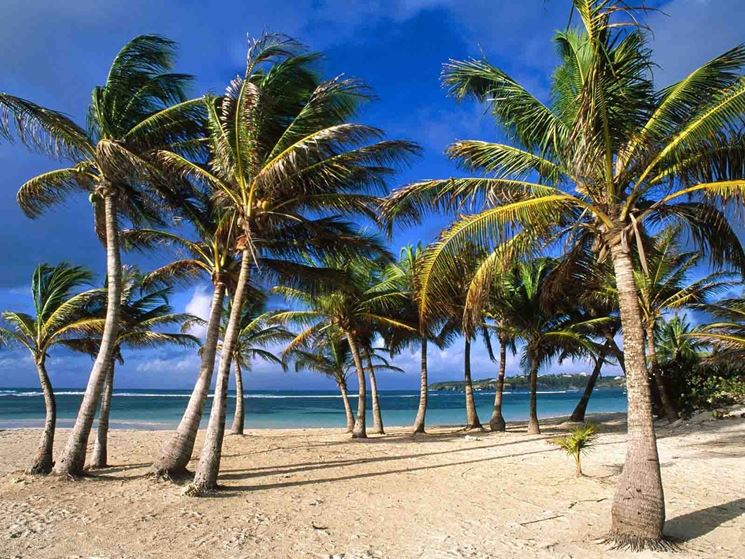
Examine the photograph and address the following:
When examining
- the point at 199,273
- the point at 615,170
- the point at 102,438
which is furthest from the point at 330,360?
the point at 615,170

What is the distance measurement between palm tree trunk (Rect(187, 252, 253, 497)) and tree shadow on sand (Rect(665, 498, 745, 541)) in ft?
20.9

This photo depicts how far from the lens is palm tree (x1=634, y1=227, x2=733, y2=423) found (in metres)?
15.0

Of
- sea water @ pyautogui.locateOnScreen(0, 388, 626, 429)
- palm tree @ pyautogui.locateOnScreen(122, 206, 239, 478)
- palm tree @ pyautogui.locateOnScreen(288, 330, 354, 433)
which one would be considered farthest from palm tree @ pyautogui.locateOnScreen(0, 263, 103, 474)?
sea water @ pyautogui.locateOnScreen(0, 388, 626, 429)

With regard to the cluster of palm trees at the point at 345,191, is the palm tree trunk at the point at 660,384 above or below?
below

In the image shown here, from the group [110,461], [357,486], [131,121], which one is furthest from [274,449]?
[131,121]

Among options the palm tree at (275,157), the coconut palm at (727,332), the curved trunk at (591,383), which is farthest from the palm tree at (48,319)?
the curved trunk at (591,383)

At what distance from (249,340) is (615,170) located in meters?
16.0

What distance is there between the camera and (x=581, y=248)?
899 cm

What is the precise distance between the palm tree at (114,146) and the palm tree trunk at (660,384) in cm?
1445

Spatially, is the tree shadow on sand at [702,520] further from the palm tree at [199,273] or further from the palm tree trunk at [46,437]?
the palm tree trunk at [46,437]

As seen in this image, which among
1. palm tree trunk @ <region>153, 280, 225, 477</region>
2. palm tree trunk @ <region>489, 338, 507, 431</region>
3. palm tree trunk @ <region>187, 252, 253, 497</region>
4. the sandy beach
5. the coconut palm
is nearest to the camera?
the sandy beach

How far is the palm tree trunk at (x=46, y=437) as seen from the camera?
9.10m

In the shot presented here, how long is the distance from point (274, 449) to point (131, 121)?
9182 mm

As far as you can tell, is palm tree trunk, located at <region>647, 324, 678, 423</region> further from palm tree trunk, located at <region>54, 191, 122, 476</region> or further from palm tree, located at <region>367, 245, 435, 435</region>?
palm tree trunk, located at <region>54, 191, 122, 476</region>
